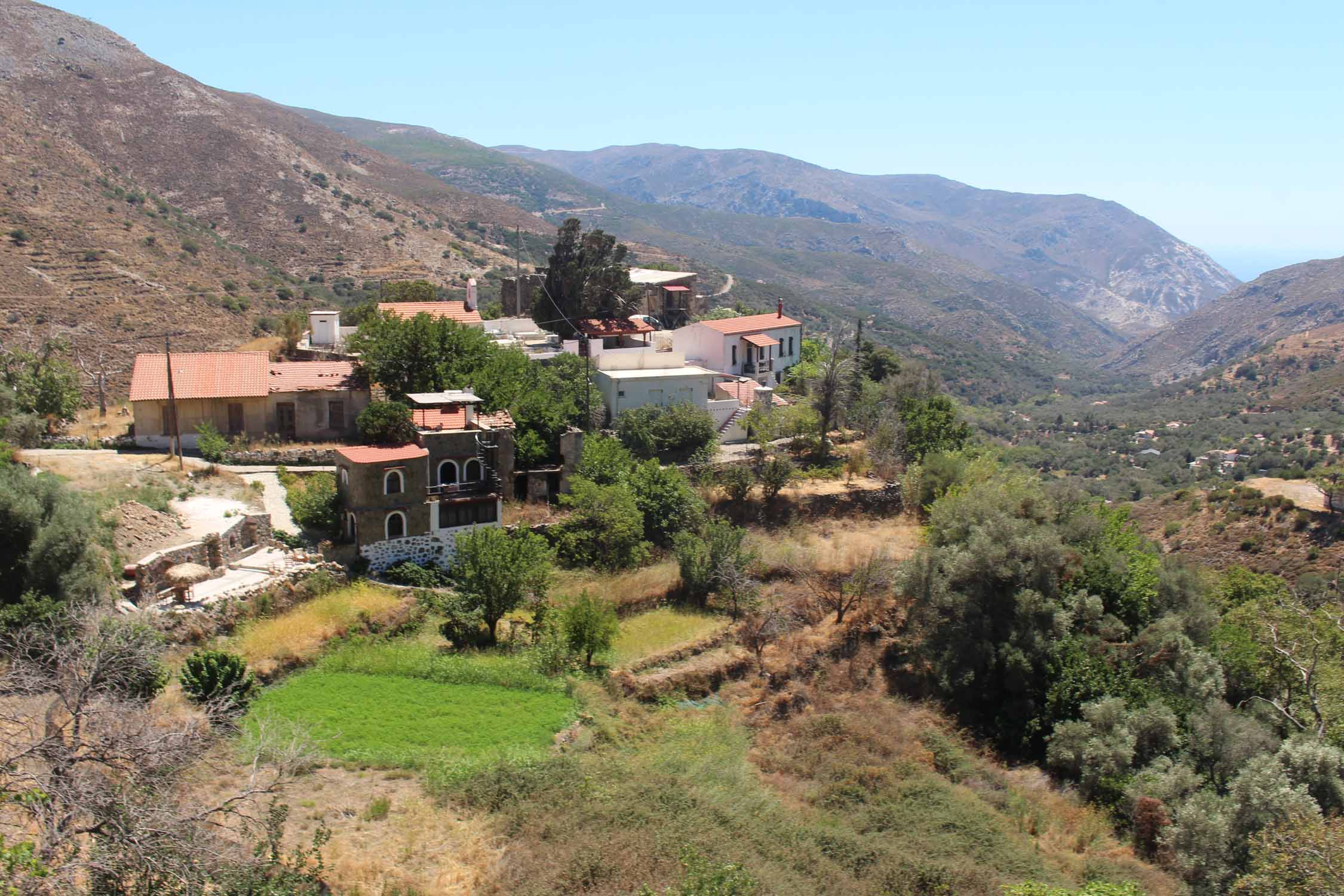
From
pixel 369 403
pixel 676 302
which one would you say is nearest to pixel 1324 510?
pixel 676 302

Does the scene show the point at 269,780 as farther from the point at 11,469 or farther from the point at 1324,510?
the point at 1324,510

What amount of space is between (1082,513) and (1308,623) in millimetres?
6304

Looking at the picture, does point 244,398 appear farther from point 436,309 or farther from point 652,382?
point 652,382

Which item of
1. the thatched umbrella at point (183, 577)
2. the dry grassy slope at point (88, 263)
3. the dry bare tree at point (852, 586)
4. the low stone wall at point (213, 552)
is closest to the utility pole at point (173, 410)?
the low stone wall at point (213, 552)

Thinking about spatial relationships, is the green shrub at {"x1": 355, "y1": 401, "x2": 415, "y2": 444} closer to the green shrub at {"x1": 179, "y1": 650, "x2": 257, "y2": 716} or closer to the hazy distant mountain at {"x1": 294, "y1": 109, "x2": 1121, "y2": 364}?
the green shrub at {"x1": 179, "y1": 650, "x2": 257, "y2": 716}

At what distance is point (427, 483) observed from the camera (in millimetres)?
27531

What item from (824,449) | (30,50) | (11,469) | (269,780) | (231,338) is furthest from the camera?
(30,50)

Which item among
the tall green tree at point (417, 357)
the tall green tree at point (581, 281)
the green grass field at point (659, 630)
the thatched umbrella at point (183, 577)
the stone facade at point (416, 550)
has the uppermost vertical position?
the tall green tree at point (581, 281)

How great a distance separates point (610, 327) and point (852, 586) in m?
18.9

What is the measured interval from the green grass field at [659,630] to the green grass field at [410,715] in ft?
10.7

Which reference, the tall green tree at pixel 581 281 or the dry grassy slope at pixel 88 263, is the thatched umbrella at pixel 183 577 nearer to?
the tall green tree at pixel 581 281

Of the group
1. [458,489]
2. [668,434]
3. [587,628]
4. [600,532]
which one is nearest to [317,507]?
[458,489]

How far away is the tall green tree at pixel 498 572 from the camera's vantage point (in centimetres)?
2395

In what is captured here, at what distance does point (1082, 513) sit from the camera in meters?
28.5
